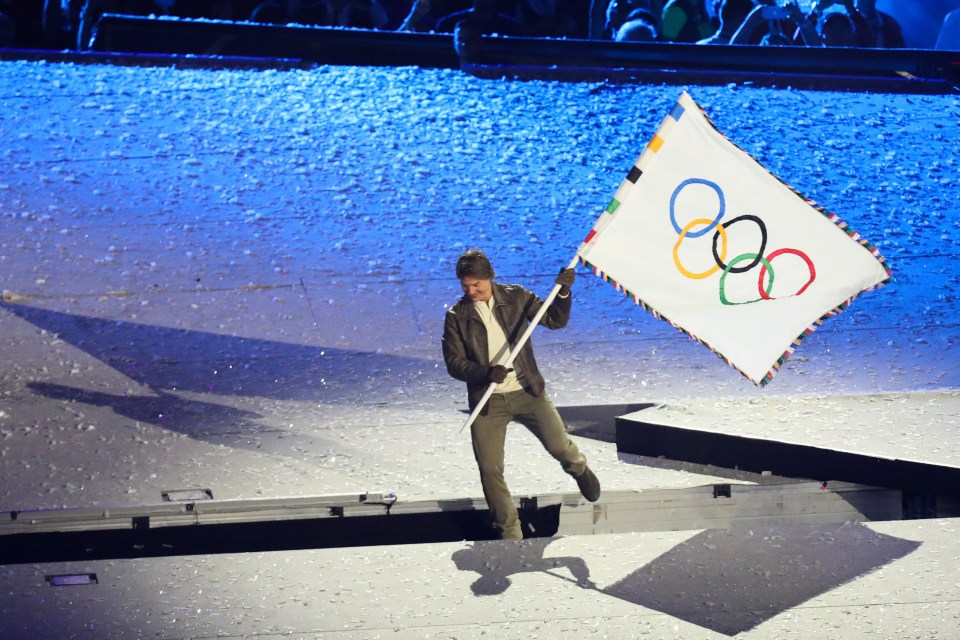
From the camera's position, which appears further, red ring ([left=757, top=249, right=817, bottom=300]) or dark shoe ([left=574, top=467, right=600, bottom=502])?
dark shoe ([left=574, top=467, right=600, bottom=502])

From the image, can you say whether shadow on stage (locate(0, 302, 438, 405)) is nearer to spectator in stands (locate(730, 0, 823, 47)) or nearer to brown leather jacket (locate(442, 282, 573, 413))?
brown leather jacket (locate(442, 282, 573, 413))

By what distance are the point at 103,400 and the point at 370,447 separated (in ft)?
4.91

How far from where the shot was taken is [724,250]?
5.11 meters

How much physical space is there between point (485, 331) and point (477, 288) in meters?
0.18

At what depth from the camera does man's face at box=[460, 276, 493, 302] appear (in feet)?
15.9

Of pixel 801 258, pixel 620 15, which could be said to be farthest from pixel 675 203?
pixel 620 15

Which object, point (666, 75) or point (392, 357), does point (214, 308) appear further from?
point (666, 75)

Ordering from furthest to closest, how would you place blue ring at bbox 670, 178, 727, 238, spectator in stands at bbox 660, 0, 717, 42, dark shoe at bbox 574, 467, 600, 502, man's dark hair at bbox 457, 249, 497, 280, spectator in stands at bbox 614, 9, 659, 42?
spectator in stands at bbox 660, 0, 717, 42, spectator in stands at bbox 614, 9, 659, 42, dark shoe at bbox 574, 467, 600, 502, blue ring at bbox 670, 178, 727, 238, man's dark hair at bbox 457, 249, 497, 280

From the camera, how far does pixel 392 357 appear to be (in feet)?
23.4

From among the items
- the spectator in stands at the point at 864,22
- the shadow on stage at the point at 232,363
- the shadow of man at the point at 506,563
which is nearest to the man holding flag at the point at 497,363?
the shadow of man at the point at 506,563

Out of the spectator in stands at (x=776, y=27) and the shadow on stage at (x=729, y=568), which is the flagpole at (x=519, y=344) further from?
the spectator in stands at (x=776, y=27)

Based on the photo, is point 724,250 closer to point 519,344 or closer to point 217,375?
point 519,344

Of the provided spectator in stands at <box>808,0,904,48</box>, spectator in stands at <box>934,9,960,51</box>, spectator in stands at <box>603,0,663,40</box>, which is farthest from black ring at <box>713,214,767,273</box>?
spectator in stands at <box>934,9,960,51</box>

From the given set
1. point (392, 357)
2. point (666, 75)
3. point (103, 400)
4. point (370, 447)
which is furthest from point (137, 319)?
point (666, 75)
